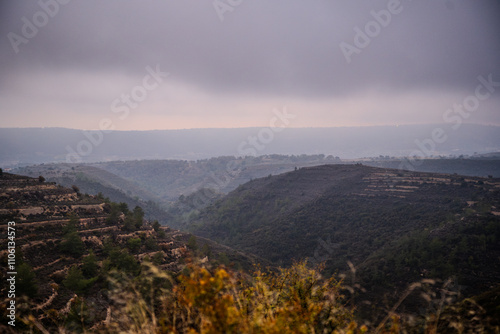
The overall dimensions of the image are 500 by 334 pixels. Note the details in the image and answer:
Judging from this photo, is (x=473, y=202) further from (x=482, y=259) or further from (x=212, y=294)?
(x=212, y=294)

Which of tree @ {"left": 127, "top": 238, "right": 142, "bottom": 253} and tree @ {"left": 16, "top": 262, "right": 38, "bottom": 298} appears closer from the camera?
tree @ {"left": 16, "top": 262, "right": 38, "bottom": 298}

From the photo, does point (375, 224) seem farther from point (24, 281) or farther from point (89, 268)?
point (24, 281)

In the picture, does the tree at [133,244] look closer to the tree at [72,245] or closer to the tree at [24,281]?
the tree at [72,245]

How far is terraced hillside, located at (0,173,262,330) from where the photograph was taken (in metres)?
19.0

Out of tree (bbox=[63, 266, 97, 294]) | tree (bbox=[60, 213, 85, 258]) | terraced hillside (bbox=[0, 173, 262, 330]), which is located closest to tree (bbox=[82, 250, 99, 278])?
terraced hillside (bbox=[0, 173, 262, 330])

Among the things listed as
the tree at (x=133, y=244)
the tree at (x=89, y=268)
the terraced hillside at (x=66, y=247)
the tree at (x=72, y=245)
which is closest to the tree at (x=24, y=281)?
the terraced hillside at (x=66, y=247)

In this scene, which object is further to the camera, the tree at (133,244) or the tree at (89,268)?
the tree at (133,244)

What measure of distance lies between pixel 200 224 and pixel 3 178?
6430cm

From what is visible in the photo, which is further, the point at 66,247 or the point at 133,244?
the point at 133,244

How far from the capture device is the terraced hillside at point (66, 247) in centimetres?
1895

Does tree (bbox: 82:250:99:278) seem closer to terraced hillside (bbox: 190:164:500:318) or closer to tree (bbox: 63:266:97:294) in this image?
tree (bbox: 63:266:97:294)

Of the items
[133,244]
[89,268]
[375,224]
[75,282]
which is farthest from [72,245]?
[375,224]

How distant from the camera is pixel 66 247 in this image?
2788cm

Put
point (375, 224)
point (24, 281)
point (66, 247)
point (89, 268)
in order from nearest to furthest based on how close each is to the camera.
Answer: point (24, 281) → point (89, 268) → point (66, 247) → point (375, 224)
